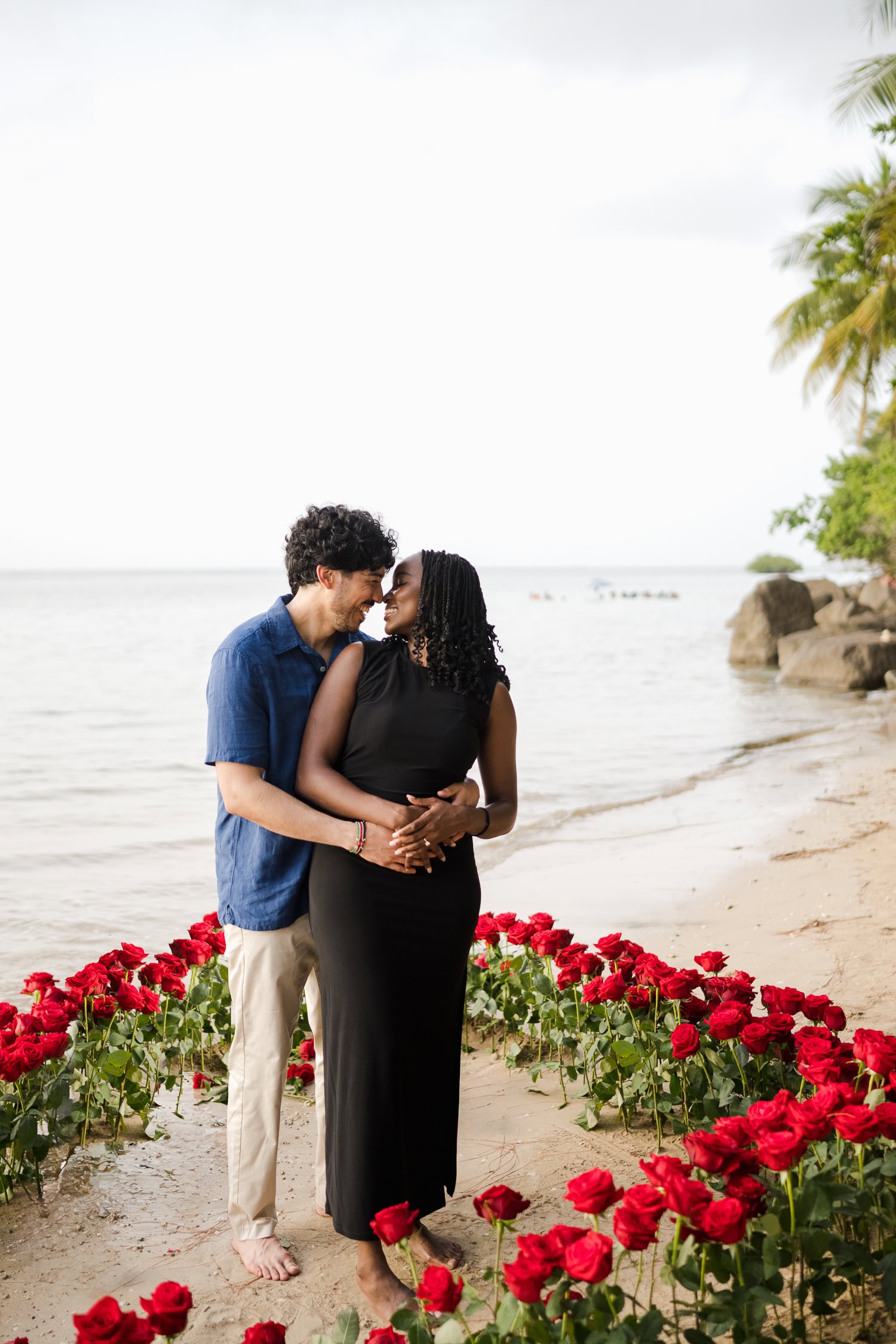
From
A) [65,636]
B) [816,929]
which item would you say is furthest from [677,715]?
[65,636]

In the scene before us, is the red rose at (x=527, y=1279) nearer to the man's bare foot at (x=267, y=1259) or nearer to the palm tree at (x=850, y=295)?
the man's bare foot at (x=267, y=1259)

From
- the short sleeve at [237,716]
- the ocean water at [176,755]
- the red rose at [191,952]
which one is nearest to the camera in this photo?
the short sleeve at [237,716]

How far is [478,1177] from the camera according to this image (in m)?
3.44

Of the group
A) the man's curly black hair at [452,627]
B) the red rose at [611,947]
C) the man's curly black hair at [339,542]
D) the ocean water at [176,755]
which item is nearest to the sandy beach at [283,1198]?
the red rose at [611,947]

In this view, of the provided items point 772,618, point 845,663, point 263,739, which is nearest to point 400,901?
point 263,739

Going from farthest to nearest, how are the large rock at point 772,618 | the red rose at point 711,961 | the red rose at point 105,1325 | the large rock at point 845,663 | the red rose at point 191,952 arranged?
the large rock at point 772,618, the large rock at point 845,663, the red rose at point 191,952, the red rose at point 711,961, the red rose at point 105,1325

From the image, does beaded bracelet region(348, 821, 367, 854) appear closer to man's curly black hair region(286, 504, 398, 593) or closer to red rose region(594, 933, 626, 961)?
man's curly black hair region(286, 504, 398, 593)

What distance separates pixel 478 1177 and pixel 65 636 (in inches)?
1632

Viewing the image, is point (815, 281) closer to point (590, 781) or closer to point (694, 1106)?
point (590, 781)

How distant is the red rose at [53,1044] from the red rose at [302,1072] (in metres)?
0.88

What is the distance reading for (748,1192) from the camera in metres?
2.12

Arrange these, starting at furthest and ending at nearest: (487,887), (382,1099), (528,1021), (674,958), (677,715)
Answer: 1. (677,715)
2. (487,887)
3. (674,958)
4. (528,1021)
5. (382,1099)

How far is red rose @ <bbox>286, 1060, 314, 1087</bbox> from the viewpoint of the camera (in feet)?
12.6

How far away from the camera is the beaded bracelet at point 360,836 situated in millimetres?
2775
